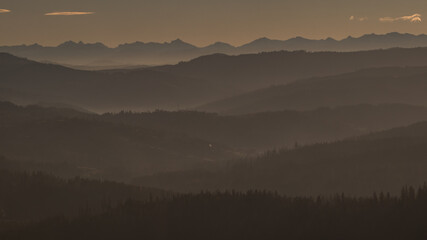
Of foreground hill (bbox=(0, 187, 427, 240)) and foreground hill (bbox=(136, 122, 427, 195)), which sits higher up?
foreground hill (bbox=(136, 122, 427, 195))

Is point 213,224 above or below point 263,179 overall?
below

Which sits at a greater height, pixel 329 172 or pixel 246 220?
pixel 329 172

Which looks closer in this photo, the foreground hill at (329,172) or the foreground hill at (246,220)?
the foreground hill at (246,220)

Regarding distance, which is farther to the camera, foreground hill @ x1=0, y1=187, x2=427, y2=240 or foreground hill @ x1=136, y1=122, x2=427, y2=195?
foreground hill @ x1=136, y1=122, x2=427, y2=195

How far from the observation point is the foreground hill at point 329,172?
144 m

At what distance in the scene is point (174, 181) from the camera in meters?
172

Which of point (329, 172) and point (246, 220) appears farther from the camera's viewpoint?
point (329, 172)

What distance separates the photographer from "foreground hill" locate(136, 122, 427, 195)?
14375 centimetres

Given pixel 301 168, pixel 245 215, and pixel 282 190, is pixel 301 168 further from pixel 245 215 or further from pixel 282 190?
pixel 245 215

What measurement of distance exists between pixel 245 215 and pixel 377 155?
9568 cm

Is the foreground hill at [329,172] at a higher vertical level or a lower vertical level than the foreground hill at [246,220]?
higher

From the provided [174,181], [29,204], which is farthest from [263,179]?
[29,204]

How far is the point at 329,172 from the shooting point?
15512 cm

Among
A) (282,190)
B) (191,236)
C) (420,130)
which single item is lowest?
(191,236)
